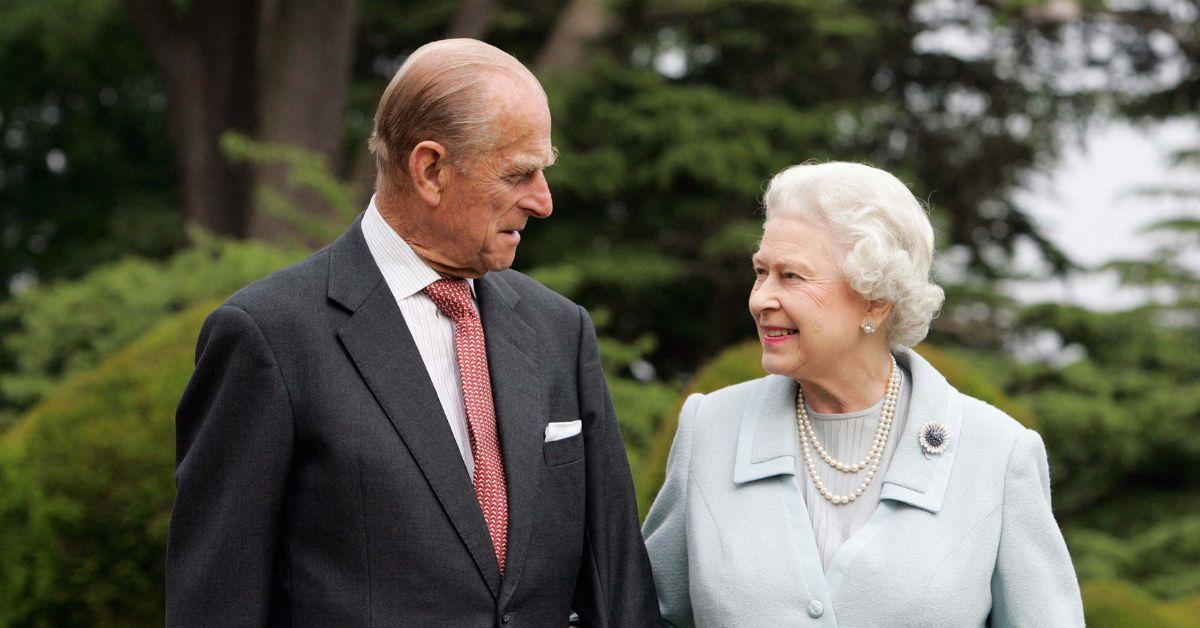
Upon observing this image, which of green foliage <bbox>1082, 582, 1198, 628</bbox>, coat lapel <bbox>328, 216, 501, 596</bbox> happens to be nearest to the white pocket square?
coat lapel <bbox>328, 216, 501, 596</bbox>

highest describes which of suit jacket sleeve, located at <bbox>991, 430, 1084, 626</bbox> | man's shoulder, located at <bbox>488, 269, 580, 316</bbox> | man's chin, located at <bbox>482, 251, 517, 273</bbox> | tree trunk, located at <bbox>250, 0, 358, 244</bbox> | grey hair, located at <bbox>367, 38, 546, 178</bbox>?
tree trunk, located at <bbox>250, 0, 358, 244</bbox>

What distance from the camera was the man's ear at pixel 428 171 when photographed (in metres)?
2.66

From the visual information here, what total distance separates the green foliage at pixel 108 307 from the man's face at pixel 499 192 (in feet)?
15.8

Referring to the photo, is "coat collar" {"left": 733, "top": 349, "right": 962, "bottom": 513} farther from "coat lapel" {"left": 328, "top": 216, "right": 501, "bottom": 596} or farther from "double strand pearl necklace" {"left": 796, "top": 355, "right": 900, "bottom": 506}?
"coat lapel" {"left": 328, "top": 216, "right": 501, "bottom": 596}

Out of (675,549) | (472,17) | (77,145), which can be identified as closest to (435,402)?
(675,549)

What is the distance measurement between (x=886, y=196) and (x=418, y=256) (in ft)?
3.06

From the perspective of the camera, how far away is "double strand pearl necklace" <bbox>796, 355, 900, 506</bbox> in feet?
9.55

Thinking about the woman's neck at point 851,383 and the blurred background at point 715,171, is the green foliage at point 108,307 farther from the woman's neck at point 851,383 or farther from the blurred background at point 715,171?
the woman's neck at point 851,383

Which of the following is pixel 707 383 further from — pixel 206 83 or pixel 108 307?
pixel 206 83

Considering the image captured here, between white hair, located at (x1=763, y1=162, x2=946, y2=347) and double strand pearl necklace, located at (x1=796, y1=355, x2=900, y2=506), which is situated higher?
white hair, located at (x1=763, y1=162, x2=946, y2=347)

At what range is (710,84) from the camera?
1062cm

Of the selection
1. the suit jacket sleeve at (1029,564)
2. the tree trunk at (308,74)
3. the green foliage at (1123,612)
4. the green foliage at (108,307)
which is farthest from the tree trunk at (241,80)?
the suit jacket sleeve at (1029,564)

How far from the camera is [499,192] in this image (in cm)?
271

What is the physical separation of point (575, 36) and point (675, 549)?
7.73 metres
